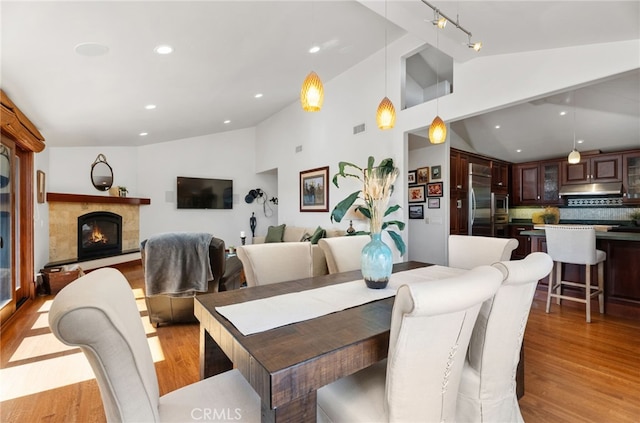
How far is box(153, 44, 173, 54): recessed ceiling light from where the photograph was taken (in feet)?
8.99

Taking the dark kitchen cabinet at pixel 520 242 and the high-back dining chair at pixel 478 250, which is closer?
the high-back dining chair at pixel 478 250

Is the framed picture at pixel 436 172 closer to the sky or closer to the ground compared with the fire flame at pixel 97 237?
closer to the sky

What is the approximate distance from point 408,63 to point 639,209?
4.73 meters

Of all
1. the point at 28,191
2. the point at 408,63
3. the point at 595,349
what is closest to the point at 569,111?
the point at 408,63

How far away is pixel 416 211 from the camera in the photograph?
17.0 ft

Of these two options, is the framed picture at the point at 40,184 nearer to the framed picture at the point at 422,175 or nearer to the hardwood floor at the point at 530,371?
the hardwood floor at the point at 530,371

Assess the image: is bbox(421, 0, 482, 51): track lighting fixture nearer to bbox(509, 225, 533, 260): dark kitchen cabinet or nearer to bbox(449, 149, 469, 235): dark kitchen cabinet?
bbox(449, 149, 469, 235): dark kitchen cabinet

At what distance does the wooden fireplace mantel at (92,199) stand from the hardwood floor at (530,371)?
2.56 metres

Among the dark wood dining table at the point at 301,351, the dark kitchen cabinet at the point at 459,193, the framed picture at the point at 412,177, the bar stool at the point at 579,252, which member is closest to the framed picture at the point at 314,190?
the framed picture at the point at 412,177

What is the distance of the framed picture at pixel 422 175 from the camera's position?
199 inches

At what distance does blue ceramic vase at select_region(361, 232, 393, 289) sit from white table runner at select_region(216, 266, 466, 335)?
53 millimetres

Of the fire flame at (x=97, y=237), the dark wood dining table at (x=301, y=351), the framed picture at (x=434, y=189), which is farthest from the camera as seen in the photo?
the fire flame at (x=97, y=237)

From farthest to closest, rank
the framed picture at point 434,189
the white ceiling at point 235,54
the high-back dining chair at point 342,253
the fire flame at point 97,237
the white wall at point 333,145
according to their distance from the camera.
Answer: the fire flame at point 97,237 → the framed picture at point 434,189 → the white wall at point 333,145 → the high-back dining chair at point 342,253 → the white ceiling at point 235,54

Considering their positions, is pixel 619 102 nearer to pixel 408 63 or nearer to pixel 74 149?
pixel 408 63
